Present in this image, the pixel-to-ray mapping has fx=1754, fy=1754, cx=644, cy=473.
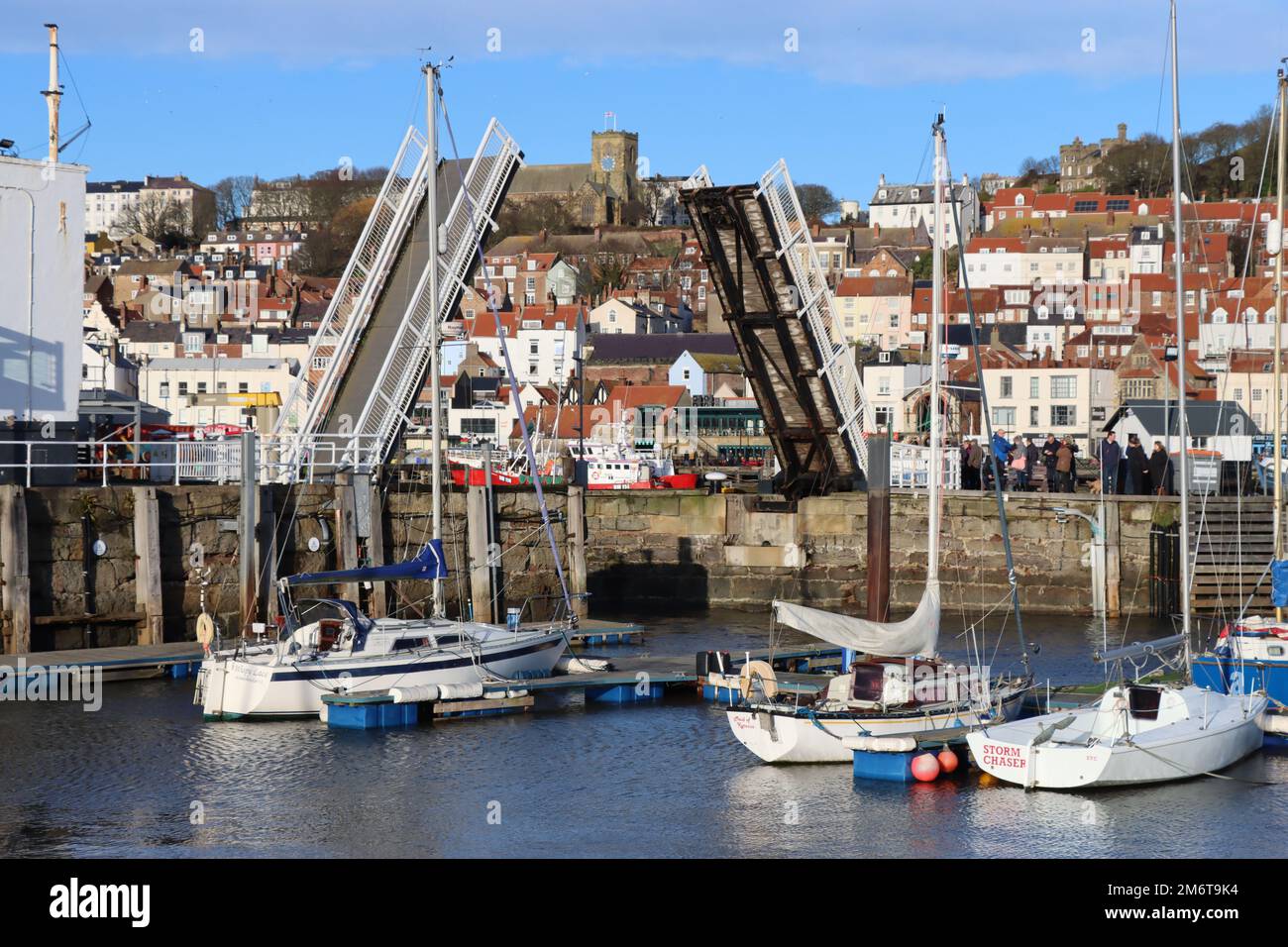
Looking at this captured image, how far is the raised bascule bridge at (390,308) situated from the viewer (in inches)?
1216

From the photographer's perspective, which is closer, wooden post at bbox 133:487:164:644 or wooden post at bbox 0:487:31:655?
wooden post at bbox 0:487:31:655

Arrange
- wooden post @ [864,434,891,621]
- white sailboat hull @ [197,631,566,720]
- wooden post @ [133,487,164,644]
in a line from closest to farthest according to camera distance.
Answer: white sailboat hull @ [197,631,566,720]
wooden post @ [133,487,164,644]
wooden post @ [864,434,891,621]

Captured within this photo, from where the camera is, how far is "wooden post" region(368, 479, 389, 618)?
29578 millimetres

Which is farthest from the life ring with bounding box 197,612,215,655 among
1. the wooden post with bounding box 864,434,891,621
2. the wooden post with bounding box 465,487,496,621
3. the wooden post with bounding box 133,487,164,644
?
the wooden post with bounding box 864,434,891,621

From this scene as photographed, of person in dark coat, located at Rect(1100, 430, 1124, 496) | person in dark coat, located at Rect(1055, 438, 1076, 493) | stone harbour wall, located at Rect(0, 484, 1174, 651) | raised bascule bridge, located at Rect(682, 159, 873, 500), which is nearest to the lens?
stone harbour wall, located at Rect(0, 484, 1174, 651)

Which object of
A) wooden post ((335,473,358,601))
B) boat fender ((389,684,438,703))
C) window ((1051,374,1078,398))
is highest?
window ((1051,374,1078,398))

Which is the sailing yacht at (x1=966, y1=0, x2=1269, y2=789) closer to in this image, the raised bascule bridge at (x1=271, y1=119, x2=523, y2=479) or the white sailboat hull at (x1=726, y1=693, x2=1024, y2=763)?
the white sailboat hull at (x1=726, y1=693, x2=1024, y2=763)

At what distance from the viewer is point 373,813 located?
1948 cm

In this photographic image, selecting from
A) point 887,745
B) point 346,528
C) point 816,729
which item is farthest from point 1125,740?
point 346,528

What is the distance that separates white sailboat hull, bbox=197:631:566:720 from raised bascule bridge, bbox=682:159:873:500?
417 inches

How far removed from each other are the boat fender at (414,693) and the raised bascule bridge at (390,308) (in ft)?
23.0

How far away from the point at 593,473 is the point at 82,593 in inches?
960

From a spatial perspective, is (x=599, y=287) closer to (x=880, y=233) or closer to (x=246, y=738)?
(x=880, y=233)

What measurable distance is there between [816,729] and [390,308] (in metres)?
13.7
